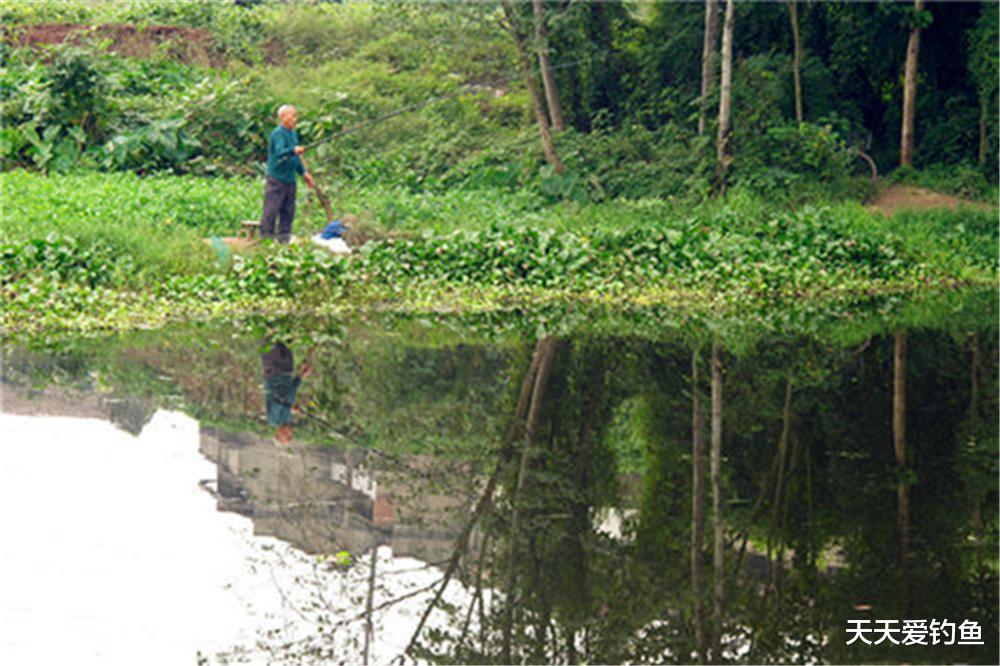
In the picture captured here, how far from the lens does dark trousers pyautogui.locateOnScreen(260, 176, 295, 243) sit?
14.6m

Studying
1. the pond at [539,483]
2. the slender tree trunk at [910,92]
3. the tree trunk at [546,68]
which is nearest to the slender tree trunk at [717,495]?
the pond at [539,483]

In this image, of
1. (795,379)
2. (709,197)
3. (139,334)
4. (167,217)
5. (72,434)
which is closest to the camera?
(72,434)

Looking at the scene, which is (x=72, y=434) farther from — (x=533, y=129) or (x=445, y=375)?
(x=533, y=129)

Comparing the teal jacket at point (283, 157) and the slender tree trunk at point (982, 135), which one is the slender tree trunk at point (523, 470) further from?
the slender tree trunk at point (982, 135)

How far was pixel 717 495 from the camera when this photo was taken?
23.4 feet

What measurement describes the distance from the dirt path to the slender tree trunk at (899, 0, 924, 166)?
664 millimetres

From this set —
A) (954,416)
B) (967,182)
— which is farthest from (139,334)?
(967,182)

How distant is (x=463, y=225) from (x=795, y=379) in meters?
7.02

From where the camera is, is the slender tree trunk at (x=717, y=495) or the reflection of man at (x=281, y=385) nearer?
the slender tree trunk at (x=717, y=495)

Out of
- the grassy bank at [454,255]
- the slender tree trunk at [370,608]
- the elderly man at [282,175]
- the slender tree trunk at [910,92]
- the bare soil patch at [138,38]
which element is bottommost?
the slender tree trunk at [370,608]

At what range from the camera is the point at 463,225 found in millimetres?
16781

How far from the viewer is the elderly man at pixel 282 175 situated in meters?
14.4

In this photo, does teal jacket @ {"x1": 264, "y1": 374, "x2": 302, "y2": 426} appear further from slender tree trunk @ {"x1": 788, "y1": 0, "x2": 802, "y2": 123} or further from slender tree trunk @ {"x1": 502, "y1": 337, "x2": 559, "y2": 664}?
slender tree trunk @ {"x1": 788, "y1": 0, "x2": 802, "y2": 123}

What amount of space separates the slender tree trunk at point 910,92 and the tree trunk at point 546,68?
190 inches
